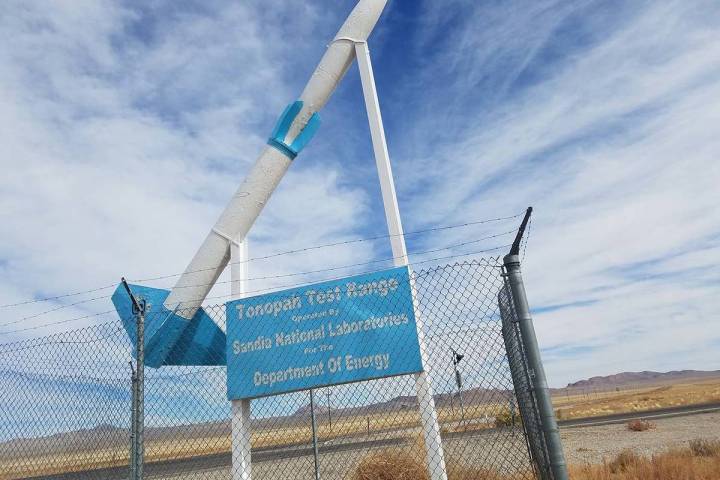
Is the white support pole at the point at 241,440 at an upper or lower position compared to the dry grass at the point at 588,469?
upper

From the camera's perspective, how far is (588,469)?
6871mm

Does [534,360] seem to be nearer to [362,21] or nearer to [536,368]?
[536,368]

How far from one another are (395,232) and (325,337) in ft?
4.78

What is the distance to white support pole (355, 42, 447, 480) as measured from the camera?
4789 millimetres

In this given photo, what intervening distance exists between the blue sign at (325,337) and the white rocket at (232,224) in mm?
1237

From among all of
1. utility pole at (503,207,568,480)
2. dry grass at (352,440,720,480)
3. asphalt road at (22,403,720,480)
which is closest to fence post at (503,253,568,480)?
utility pole at (503,207,568,480)

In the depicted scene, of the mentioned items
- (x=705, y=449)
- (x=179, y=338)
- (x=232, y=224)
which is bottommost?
(x=705, y=449)

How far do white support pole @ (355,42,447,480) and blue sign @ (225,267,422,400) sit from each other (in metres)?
0.21

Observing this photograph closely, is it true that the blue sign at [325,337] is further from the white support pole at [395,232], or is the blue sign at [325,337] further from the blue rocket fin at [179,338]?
the blue rocket fin at [179,338]

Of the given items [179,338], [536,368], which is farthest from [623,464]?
[179,338]

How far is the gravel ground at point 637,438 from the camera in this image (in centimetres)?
1147

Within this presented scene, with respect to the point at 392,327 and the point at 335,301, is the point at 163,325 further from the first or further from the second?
the point at 392,327

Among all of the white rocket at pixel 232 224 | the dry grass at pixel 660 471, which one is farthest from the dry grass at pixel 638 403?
the white rocket at pixel 232 224

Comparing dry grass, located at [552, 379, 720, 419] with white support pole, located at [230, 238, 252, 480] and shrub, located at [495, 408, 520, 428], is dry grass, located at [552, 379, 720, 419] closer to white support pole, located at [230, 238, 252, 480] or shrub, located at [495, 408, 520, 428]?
shrub, located at [495, 408, 520, 428]
